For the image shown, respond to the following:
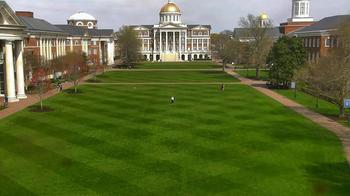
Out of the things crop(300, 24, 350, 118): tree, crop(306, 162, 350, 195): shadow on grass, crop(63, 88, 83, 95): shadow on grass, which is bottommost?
crop(306, 162, 350, 195): shadow on grass

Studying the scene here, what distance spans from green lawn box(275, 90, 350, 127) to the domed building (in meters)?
110

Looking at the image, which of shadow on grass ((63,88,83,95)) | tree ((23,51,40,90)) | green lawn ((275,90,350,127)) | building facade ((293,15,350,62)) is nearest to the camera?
green lawn ((275,90,350,127))

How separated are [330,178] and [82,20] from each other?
143110mm

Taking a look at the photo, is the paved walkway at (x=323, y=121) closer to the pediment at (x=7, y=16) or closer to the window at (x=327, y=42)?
the pediment at (x=7, y=16)

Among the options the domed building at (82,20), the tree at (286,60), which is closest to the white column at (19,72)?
the tree at (286,60)

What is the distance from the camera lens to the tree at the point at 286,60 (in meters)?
62.0

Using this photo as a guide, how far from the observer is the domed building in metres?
153

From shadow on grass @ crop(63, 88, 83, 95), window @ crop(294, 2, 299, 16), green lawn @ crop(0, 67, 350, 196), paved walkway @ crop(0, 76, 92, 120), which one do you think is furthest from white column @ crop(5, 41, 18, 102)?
window @ crop(294, 2, 299, 16)

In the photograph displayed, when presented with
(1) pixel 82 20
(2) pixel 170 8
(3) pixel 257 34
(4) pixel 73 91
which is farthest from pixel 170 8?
(4) pixel 73 91

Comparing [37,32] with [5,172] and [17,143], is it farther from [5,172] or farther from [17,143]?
[5,172]

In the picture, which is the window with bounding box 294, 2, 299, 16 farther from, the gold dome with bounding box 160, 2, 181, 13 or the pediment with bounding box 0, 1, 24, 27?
the pediment with bounding box 0, 1, 24, 27

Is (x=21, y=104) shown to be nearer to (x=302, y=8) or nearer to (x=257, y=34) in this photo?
(x=257, y=34)

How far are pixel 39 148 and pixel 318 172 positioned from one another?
17.3 m

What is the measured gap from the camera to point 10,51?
4722cm
